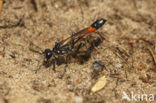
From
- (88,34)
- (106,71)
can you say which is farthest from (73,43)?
(106,71)

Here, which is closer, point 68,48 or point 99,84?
point 99,84

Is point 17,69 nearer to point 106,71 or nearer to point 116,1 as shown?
point 106,71

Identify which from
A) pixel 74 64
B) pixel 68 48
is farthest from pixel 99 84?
pixel 68 48

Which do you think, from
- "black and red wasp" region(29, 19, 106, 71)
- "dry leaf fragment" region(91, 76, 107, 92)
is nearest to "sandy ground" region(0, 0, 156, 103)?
"dry leaf fragment" region(91, 76, 107, 92)

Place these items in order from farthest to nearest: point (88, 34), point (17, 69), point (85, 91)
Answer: point (88, 34) < point (17, 69) < point (85, 91)

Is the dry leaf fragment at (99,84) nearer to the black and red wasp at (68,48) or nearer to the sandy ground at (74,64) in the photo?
the sandy ground at (74,64)

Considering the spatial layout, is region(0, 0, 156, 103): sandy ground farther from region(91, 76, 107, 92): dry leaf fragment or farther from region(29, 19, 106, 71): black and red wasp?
region(29, 19, 106, 71): black and red wasp

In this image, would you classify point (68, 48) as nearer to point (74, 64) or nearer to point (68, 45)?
point (68, 45)
